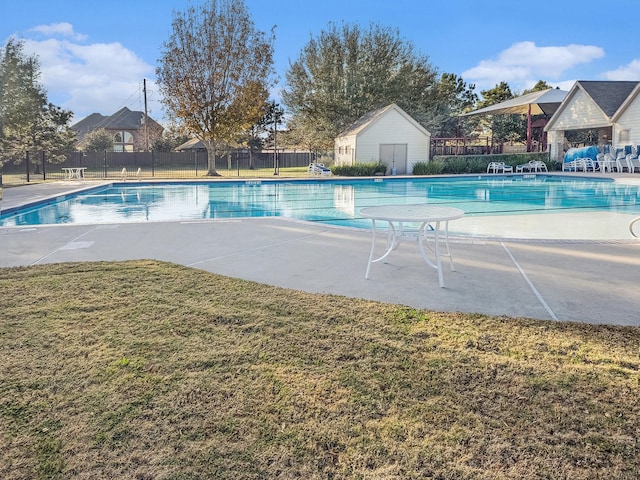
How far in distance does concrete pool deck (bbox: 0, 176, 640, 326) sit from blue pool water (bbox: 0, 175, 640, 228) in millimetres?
2132

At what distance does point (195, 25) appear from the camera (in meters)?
24.5

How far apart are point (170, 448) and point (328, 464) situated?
61 cm

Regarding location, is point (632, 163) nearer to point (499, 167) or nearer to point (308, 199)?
point (499, 167)

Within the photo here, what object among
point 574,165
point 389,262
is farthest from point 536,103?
point 389,262

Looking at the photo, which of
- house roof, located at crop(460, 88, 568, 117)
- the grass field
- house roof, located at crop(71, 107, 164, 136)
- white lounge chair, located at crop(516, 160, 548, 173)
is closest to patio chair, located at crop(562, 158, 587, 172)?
white lounge chair, located at crop(516, 160, 548, 173)

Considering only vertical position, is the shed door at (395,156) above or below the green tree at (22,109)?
below

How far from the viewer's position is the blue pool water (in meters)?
11.2

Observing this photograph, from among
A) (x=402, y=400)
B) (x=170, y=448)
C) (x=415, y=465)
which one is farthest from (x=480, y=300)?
(x=170, y=448)

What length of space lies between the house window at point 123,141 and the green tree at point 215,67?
86.6 ft

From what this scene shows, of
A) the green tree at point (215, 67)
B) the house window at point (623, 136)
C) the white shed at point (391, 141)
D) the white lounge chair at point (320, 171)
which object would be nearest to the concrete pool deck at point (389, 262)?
the white lounge chair at point (320, 171)

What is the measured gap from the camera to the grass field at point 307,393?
1832 millimetres

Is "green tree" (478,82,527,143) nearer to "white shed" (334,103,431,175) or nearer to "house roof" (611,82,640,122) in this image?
"house roof" (611,82,640,122)

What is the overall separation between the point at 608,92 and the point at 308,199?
1956 cm

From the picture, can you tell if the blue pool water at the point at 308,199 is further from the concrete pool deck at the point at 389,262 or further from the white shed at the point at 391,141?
the white shed at the point at 391,141
